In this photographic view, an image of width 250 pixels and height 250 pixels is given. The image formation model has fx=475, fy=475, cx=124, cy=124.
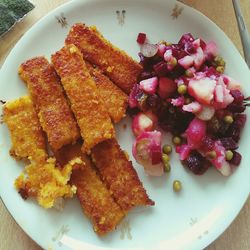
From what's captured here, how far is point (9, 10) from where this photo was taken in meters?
2.78

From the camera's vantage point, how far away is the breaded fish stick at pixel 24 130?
2502mm

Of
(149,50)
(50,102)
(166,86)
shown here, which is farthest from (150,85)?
(50,102)

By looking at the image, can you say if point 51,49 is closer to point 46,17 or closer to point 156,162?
point 46,17

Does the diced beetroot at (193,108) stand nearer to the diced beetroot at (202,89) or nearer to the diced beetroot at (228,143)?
the diced beetroot at (202,89)

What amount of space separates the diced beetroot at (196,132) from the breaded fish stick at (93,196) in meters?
0.52

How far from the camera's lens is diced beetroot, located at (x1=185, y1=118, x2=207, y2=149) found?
8.14 feet

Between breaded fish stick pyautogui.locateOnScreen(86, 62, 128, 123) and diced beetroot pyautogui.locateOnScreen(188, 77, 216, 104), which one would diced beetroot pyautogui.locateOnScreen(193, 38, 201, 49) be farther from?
breaded fish stick pyautogui.locateOnScreen(86, 62, 128, 123)

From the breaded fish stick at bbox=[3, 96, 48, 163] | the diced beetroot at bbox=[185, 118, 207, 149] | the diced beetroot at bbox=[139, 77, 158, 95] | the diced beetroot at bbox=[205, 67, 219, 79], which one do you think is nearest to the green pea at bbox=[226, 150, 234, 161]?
the diced beetroot at bbox=[185, 118, 207, 149]

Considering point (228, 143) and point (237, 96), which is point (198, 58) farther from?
point (228, 143)

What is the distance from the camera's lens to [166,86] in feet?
8.32

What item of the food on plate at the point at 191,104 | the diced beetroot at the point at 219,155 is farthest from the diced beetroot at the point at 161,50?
the diced beetroot at the point at 219,155

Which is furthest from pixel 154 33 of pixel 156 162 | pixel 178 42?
pixel 156 162

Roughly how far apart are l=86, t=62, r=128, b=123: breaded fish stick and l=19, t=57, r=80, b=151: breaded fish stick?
196 millimetres

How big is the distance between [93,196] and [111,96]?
55 centimetres
